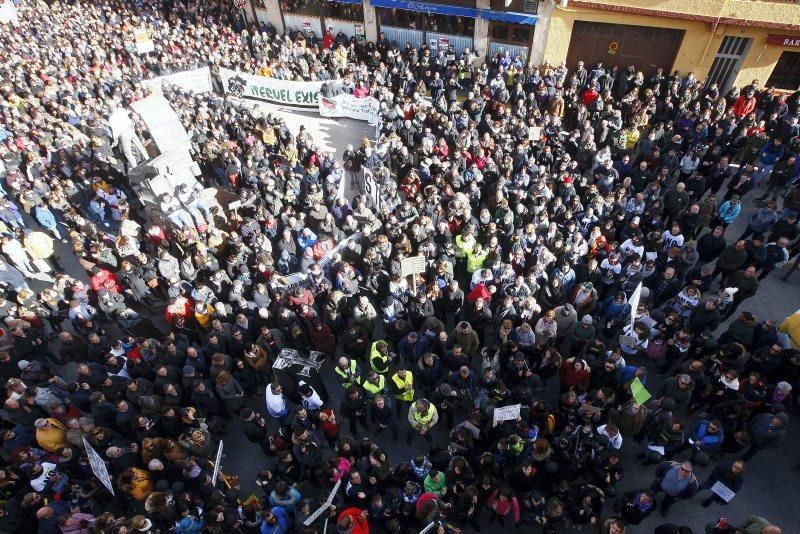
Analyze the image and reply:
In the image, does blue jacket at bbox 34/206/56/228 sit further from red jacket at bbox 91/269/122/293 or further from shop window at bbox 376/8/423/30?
shop window at bbox 376/8/423/30

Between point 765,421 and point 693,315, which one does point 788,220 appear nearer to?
point 693,315

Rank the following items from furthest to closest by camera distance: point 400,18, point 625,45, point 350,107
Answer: point 400,18 < point 350,107 < point 625,45

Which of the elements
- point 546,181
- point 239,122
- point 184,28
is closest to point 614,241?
point 546,181

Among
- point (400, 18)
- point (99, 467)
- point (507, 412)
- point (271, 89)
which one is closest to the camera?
point (99, 467)

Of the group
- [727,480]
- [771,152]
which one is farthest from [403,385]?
[771,152]

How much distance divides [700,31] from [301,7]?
16.6 metres

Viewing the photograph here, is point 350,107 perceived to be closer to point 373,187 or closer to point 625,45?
point 373,187

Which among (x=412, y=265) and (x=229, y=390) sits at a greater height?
(x=412, y=265)

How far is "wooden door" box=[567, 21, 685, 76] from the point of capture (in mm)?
16484

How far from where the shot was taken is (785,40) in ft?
48.7

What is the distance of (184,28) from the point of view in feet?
74.3

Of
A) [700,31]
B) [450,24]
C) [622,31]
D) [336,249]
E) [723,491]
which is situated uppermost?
[700,31]

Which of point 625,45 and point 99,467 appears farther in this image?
point 625,45

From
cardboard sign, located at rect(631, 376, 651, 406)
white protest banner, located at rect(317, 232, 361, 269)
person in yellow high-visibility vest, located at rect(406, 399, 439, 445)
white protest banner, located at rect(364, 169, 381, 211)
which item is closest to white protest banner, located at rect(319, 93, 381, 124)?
white protest banner, located at rect(364, 169, 381, 211)
